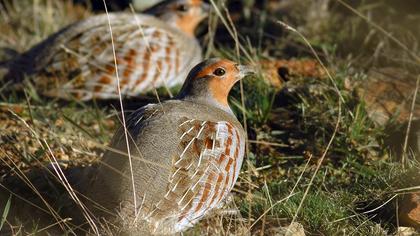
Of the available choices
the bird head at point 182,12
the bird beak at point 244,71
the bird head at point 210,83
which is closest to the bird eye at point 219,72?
the bird head at point 210,83

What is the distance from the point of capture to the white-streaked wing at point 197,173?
4.31 m

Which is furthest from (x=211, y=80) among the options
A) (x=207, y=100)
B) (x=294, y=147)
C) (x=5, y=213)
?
(x=5, y=213)

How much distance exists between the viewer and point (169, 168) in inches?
170

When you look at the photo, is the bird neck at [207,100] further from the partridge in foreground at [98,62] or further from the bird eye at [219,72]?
the partridge in foreground at [98,62]

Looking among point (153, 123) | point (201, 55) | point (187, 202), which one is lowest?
point (201, 55)

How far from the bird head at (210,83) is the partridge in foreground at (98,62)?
196 centimetres

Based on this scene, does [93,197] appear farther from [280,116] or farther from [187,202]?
[280,116]

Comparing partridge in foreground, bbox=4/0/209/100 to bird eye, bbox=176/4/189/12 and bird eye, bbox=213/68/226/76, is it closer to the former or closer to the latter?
bird eye, bbox=176/4/189/12

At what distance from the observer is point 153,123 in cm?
452

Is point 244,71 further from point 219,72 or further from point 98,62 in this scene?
point 98,62

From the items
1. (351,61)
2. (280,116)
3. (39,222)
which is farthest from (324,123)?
(39,222)

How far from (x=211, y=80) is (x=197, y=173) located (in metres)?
1.01

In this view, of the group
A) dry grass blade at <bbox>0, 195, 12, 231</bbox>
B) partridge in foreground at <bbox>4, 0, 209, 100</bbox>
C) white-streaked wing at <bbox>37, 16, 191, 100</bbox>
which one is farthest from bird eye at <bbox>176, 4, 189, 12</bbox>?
dry grass blade at <bbox>0, 195, 12, 231</bbox>

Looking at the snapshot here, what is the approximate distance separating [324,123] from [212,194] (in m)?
1.62
